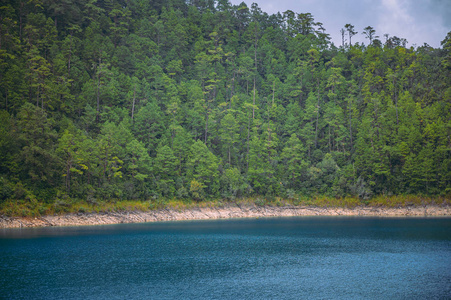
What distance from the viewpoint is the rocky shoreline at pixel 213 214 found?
54.5 metres

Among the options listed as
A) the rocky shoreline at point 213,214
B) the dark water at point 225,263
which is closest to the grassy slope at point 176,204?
the rocky shoreline at point 213,214

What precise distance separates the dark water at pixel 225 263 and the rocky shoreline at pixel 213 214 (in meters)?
4.03

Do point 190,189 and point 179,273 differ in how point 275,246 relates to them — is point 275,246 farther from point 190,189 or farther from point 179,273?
point 190,189

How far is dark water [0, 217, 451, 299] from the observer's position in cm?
2677

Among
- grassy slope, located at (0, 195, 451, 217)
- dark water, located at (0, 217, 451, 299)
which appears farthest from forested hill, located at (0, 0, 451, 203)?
dark water, located at (0, 217, 451, 299)

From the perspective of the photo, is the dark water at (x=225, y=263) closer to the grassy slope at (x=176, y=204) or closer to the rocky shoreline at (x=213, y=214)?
the rocky shoreline at (x=213, y=214)

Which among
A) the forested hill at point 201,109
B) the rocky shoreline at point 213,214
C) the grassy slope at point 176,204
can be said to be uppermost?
the forested hill at point 201,109

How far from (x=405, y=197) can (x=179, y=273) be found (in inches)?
2282

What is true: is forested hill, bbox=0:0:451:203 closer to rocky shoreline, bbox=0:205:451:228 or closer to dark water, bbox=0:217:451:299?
rocky shoreline, bbox=0:205:451:228

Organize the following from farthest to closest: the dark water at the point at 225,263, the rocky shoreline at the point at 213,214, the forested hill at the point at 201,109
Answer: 1. the forested hill at the point at 201,109
2. the rocky shoreline at the point at 213,214
3. the dark water at the point at 225,263

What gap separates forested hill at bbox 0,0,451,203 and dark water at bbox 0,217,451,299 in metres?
15.8

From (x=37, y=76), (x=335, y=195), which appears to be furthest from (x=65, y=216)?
(x=335, y=195)

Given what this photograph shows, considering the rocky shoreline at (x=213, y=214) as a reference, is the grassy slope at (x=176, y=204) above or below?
above

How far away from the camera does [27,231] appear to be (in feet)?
160
